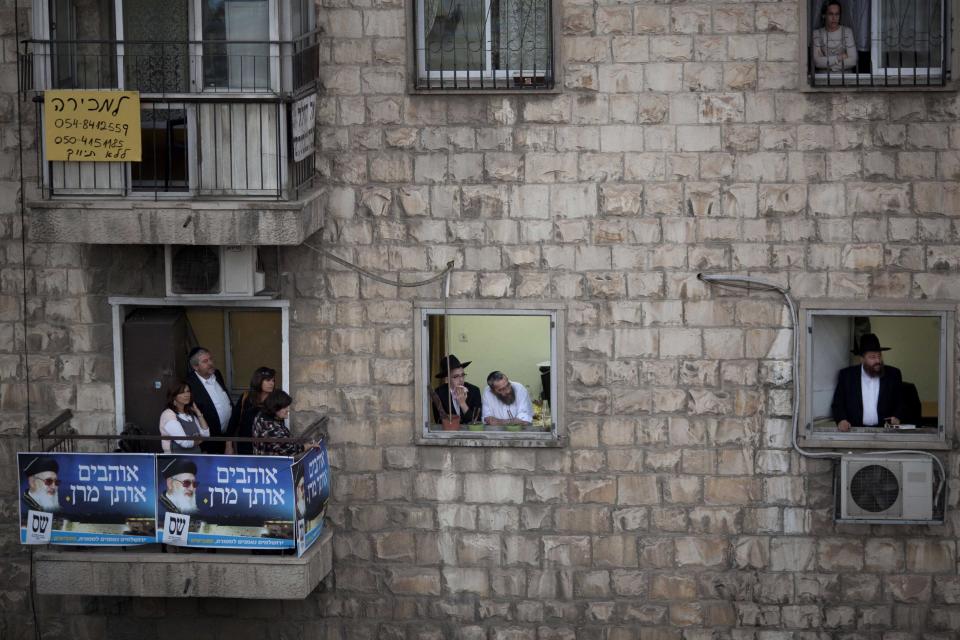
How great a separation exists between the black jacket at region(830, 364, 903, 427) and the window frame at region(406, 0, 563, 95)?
11.4 feet

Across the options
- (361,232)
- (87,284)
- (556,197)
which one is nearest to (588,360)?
(556,197)

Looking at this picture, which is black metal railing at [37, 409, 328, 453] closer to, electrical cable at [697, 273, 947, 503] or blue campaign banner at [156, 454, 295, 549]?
blue campaign banner at [156, 454, 295, 549]

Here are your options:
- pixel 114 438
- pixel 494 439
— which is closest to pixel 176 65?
pixel 114 438

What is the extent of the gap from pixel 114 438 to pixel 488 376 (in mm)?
3215

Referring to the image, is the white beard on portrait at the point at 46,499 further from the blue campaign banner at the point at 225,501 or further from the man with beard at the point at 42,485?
the blue campaign banner at the point at 225,501

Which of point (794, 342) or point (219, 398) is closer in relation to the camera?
point (794, 342)

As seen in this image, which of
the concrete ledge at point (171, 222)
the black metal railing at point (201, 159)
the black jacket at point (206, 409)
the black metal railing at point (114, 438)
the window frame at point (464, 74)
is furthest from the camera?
the black jacket at point (206, 409)

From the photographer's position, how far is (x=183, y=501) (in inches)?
499

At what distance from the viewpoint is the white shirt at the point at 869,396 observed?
1316 centimetres

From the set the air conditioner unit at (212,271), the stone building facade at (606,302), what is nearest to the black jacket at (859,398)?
the stone building facade at (606,302)

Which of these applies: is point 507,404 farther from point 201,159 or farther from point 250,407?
point 201,159

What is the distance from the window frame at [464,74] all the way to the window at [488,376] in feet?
6.03

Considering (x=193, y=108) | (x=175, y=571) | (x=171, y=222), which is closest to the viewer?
(x=171, y=222)

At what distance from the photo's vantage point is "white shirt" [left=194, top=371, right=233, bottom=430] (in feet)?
44.1
